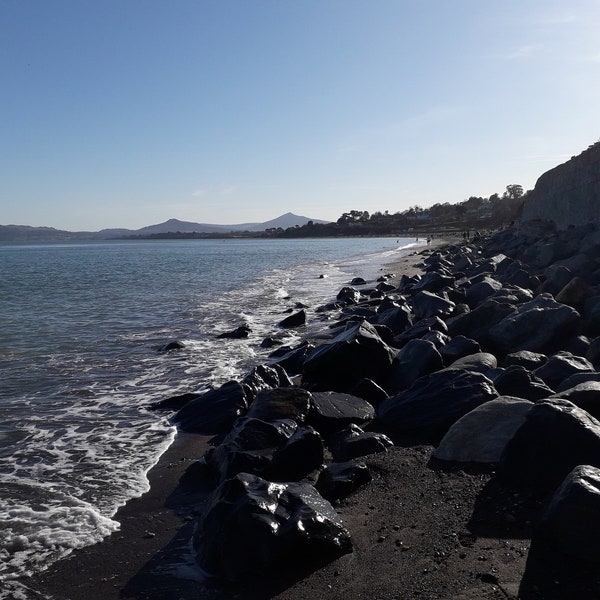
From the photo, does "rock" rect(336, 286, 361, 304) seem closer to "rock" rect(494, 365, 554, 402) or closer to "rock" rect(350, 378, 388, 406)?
"rock" rect(350, 378, 388, 406)

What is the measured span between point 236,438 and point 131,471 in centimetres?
122

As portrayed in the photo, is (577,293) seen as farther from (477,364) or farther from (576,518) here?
(576,518)

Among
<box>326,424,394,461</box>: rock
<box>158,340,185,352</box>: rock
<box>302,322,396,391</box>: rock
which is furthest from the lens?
<box>158,340,185,352</box>: rock

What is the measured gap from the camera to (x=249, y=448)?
572 cm

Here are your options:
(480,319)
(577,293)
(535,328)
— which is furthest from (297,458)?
(577,293)

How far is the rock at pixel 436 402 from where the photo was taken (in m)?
6.05

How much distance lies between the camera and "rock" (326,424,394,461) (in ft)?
19.0

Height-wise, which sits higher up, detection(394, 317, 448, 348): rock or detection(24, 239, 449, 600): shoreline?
detection(394, 317, 448, 348): rock

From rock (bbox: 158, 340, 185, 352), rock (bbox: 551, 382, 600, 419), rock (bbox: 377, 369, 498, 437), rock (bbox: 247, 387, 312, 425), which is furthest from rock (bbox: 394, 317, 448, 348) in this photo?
rock (bbox: 158, 340, 185, 352)

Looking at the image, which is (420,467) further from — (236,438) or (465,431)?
(236,438)

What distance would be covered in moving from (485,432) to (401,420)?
1306 millimetres

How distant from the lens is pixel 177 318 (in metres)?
17.7

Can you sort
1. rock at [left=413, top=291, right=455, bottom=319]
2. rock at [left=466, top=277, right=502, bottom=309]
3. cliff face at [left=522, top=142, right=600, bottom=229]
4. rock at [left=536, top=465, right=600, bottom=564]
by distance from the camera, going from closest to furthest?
1. rock at [left=536, top=465, right=600, bottom=564]
2. rock at [left=413, top=291, right=455, bottom=319]
3. rock at [left=466, top=277, right=502, bottom=309]
4. cliff face at [left=522, top=142, right=600, bottom=229]

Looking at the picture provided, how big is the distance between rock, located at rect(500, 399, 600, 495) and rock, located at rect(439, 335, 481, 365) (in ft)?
12.3
